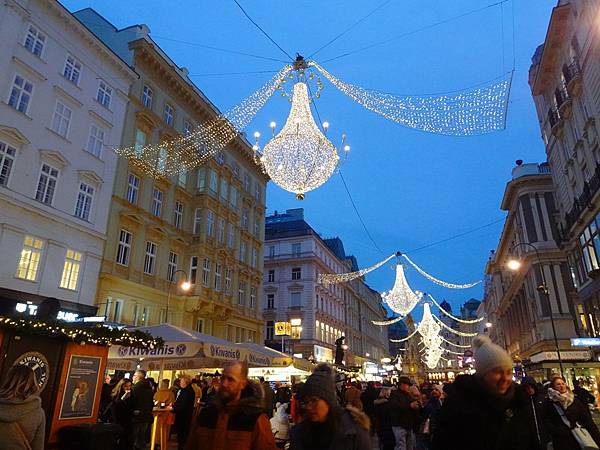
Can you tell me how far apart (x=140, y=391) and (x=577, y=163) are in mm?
30075

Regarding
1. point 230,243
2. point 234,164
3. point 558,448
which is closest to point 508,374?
point 558,448

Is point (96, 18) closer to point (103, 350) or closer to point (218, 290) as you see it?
point (218, 290)

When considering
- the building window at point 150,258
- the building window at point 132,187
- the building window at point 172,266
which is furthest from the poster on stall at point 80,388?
the building window at point 172,266

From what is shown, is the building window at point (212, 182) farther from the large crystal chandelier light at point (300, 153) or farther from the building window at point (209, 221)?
the large crystal chandelier light at point (300, 153)

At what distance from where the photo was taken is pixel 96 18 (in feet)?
96.3

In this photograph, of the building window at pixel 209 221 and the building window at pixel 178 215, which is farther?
the building window at pixel 209 221

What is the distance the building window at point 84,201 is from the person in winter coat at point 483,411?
22.0 meters

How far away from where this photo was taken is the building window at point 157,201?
27.2 metres

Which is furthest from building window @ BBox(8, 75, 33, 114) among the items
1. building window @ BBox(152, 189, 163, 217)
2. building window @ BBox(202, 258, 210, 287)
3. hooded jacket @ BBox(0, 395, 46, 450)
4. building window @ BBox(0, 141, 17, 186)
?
hooded jacket @ BBox(0, 395, 46, 450)

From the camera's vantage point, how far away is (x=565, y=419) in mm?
6715

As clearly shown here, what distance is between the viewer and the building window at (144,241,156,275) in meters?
26.1

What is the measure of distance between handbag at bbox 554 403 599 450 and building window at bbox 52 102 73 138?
22.3 metres

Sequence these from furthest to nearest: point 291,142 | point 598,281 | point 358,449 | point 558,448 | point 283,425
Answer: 1. point 598,281
2. point 291,142
3. point 283,425
4. point 558,448
5. point 358,449

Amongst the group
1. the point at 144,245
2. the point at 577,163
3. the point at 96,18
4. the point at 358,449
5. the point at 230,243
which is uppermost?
the point at 96,18
